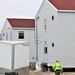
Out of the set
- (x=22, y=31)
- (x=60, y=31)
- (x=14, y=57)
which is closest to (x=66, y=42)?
(x=60, y=31)

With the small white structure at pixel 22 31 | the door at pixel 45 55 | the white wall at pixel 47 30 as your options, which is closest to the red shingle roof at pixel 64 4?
the white wall at pixel 47 30

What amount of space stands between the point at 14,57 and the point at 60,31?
65.9 ft

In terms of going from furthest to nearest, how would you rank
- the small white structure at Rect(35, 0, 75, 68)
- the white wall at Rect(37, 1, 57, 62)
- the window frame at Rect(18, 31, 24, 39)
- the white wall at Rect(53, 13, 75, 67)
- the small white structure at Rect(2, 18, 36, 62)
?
the window frame at Rect(18, 31, 24, 39) < the small white structure at Rect(2, 18, 36, 62) < the white wall at Rect(37, 1, 57, 62) < the white wall at Rect(53, 13, 75, 67) < the small white structure at Rect(35, 0, 75, 68)

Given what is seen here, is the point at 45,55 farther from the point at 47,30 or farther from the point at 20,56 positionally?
the point at 20,56

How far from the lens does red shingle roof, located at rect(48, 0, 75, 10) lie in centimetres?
3100

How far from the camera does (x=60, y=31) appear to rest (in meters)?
30.5

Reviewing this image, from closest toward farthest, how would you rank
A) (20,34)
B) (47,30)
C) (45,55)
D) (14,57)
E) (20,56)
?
(14,57)
(20,56)
(47,30)
(45,55)
(20,34)

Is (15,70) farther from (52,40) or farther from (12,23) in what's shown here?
(12,23)

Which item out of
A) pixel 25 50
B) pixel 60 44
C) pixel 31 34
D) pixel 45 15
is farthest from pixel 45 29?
pixel 25 50

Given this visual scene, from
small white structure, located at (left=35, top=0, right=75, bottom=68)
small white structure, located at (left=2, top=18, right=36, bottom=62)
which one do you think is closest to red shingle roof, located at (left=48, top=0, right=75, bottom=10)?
small white structure, located at (left=35, top=0, right=75, bottom=68)

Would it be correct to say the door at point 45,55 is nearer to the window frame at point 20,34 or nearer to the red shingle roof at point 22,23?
the window frame at point 20,34

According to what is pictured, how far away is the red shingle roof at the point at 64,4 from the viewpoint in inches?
1220

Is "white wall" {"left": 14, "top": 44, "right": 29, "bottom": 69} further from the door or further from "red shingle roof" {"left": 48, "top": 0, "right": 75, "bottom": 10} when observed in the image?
the door

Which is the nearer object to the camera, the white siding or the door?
the white siding
